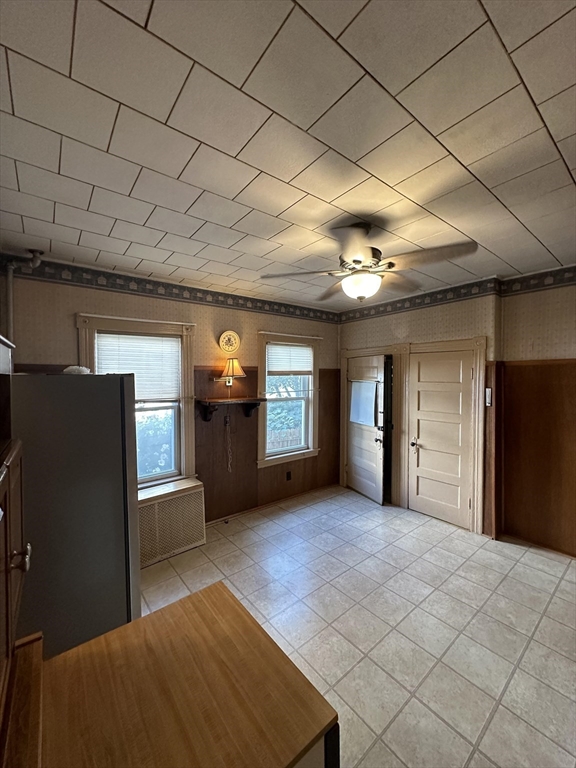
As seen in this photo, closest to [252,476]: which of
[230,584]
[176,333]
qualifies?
[230,584]

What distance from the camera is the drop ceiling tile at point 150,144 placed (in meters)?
1.33

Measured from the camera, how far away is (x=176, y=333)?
361 centimetres

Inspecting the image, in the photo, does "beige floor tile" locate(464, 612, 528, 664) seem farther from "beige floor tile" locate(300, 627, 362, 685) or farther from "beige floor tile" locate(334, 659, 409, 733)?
"beige floor tile" locate(300, 627, 362, 685)

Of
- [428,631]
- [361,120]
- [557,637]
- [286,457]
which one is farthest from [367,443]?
[361,120]

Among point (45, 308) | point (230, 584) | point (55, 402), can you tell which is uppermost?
point (45, 308)

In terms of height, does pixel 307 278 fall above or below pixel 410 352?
above

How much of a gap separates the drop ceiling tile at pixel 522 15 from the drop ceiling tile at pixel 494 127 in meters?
0.22

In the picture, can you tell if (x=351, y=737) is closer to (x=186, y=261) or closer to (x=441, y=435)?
(x=441, y=435)

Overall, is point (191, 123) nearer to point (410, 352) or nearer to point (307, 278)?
point (307, 278)

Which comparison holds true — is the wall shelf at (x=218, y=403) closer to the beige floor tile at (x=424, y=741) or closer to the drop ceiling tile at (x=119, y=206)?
the drop ceiling tile at (x=119, y=206)

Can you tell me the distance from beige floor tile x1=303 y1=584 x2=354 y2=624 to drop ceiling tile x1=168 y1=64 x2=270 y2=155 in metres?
3.02

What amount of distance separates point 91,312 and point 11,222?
1017 millimetres

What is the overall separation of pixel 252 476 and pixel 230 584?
159 cm

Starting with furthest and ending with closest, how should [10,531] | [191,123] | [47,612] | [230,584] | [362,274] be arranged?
1. [230,584]
2. [362,274]
3. [47,612]
4. [191,123]
5. [10,531]
